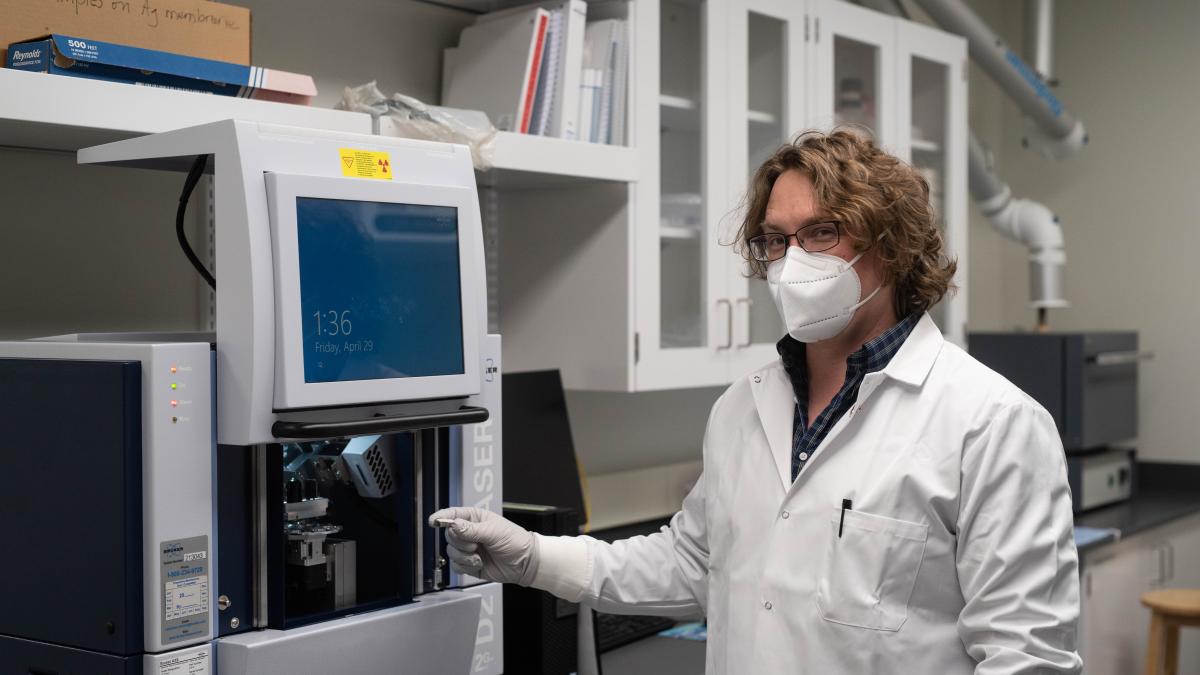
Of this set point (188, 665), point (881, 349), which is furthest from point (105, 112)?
point (881, 349)

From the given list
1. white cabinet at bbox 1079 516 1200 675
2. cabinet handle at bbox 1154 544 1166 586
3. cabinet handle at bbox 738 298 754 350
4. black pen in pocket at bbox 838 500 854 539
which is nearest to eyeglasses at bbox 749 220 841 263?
black pen in pocket at bbox 838 500 854 539

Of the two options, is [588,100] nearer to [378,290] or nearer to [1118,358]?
[378,290]

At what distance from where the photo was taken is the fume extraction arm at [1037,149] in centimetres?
Result: 353

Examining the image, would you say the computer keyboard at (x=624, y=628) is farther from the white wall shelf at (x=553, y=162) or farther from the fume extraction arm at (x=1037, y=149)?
the fume extraction arm at (x=1037, y=149)

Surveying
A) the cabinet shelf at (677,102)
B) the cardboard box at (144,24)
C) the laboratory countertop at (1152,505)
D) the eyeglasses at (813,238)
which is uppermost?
the cabinet shelf at (677,102)

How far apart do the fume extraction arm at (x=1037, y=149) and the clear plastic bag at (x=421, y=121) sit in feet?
6.72

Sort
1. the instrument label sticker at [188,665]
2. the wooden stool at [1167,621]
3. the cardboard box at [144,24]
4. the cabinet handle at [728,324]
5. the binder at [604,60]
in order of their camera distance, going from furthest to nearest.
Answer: the wooden stool at [1167,621], the cabinet handle at [728,324], the binder at [604,60], the cardboard box at [144,24], the instrument label sticker at [188,665]

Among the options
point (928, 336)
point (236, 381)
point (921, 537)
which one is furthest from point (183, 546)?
point (928, 336)

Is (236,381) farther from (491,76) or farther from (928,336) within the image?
(491,76)

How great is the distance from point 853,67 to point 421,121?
139 centimetres

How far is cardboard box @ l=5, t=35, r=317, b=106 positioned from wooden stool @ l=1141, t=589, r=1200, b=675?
2.71m

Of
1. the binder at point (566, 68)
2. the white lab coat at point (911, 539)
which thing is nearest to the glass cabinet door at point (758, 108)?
the binder at point (566, 68)

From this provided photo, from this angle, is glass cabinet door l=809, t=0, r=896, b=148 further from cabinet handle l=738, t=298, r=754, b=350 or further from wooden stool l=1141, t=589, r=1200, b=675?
wooden stool l=1141, t=589, r=1200, b=675

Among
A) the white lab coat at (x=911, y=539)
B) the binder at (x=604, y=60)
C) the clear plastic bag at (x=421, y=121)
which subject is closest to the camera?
the white lab coat at (x=911, y=539)
